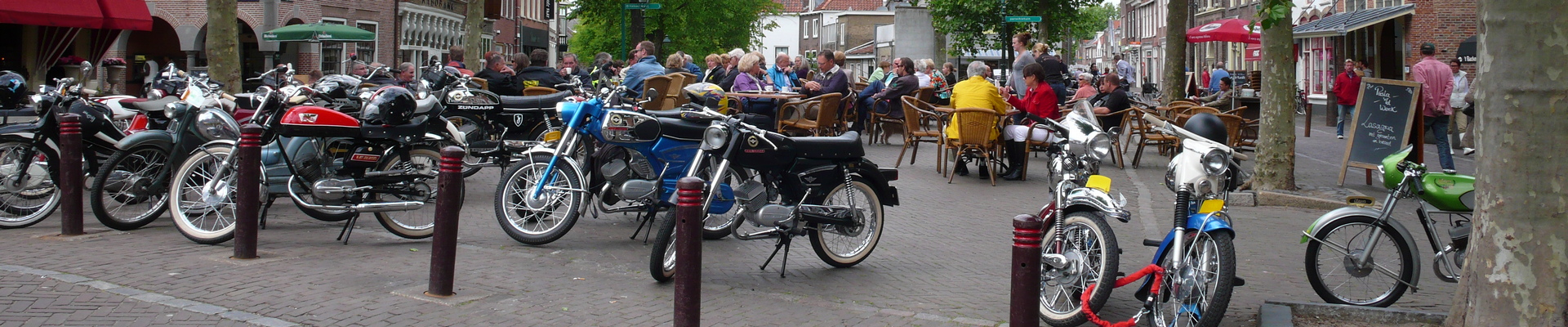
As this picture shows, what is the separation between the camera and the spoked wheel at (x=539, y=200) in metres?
7.11

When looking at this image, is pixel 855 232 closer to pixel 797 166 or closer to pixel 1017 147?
pixel 797 166

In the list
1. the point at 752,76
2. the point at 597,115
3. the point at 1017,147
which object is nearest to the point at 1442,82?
the point at 1017,147

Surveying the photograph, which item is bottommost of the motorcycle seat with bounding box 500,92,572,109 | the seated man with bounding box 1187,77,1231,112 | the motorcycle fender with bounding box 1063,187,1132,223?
the motorcycle fender with bounding box 1063,187,1132,223

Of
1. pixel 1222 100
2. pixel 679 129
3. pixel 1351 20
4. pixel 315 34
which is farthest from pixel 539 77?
pixel 1351 20

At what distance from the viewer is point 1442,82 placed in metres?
14.9

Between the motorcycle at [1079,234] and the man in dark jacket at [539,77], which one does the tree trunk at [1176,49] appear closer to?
the man in dark jacket at [539,77]

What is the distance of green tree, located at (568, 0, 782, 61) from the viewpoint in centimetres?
4172

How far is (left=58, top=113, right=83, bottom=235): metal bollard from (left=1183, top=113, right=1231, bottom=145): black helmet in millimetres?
5853

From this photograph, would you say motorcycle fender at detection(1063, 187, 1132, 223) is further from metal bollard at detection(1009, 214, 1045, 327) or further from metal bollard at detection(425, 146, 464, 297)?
metal bollard at detection(425, 146, 464, 297)

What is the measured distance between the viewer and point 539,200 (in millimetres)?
7117

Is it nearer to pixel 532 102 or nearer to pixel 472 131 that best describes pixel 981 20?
pixel 532 102

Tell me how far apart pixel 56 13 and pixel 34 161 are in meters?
14.3

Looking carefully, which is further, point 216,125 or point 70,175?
point 216,125

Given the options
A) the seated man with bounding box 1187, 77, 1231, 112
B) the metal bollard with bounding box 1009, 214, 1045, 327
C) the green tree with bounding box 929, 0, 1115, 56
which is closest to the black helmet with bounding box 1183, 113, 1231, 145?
the metal bollard with bounding box 1009, 214, 1045, 327
